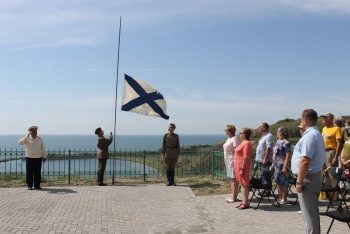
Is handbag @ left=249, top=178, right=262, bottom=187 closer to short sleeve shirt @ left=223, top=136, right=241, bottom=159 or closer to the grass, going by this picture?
short sleeve shirt @ left=223, top=136, right=241, bottom=159

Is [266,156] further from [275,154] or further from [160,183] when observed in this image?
[160,183]

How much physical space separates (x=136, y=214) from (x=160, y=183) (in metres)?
4.92

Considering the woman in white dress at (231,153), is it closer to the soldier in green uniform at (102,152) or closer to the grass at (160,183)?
the grass at (160,183)

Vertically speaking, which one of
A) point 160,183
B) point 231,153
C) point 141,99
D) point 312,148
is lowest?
point 160,183

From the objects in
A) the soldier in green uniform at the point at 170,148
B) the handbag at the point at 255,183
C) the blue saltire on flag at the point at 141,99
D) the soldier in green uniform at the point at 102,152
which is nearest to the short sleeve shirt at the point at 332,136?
the handbag at the point at 255,183

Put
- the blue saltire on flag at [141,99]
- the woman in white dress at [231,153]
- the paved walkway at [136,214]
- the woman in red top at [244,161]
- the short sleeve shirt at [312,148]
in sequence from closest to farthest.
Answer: the short sleeve shirt at [312,148] < the paved walkway at [136,214] < the woman in red top at [244,161] < the woman in white dress at [231,153] < the blue saltire on flag at [141,99]

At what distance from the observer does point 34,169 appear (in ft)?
39.2

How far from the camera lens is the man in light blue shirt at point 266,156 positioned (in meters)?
9.37

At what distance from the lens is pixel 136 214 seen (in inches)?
340

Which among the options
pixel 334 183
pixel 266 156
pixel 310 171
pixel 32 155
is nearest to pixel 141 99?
pixel 32 155

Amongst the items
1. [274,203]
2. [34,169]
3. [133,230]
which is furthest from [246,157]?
[34,169]

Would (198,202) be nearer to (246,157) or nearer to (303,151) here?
(246,157)

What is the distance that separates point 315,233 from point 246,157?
3.29m

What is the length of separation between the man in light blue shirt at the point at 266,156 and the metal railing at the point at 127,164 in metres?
4.61
